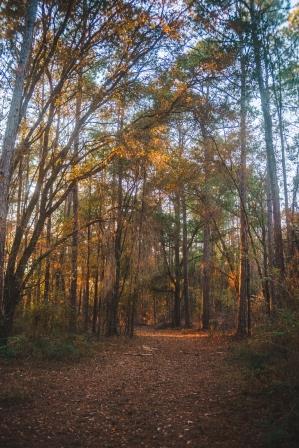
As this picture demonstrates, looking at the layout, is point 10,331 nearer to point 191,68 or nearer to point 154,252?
point 154,252

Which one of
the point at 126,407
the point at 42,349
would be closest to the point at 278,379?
the point at 126,407

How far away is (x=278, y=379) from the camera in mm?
5047

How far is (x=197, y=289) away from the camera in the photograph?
107ft

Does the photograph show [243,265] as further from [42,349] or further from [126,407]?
[126,407]

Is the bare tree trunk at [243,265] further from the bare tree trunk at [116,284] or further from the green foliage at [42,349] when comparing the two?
the green foliage at [42,349]

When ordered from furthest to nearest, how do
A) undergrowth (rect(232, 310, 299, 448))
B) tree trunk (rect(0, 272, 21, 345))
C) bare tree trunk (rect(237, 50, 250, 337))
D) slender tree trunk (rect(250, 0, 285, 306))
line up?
bare tree trunk (rect(237, 50, 250, 337))
tree trunk (rect(0, 272, 21, 345))
slender tree trunk (rect(250, 0, 285, 306))
undergrowth (rect(232, 310, 299, 448))

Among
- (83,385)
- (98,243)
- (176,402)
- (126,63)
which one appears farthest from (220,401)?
(98,243)

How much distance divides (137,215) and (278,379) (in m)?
11.0

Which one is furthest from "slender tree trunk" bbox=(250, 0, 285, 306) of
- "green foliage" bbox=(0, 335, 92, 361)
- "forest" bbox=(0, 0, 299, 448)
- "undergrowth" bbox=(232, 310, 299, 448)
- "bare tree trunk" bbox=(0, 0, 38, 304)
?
"green foliage" bbox=(0, 335, 92, 361)

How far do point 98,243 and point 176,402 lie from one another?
10.7 metres

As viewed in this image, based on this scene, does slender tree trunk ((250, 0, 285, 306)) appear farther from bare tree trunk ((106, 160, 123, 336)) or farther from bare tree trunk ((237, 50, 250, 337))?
bare tree trunk ((106, 160, 123, 336))

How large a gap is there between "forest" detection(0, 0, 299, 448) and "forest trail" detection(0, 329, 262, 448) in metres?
0.03

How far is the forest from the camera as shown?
187 inches

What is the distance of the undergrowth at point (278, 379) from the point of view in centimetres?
364
